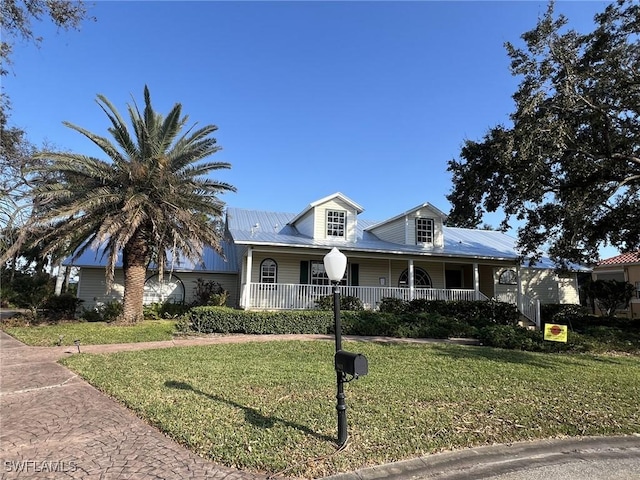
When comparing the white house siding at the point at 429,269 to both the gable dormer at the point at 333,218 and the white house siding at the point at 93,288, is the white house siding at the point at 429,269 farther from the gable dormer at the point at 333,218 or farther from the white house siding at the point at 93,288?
the white house siding at the point at 93,288

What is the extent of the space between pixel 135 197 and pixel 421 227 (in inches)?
520

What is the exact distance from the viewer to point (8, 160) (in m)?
18.3

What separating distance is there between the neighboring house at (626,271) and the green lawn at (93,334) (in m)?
21.8

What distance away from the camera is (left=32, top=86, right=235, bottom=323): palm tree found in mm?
13281

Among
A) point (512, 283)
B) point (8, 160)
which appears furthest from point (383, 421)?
point (8, 160)

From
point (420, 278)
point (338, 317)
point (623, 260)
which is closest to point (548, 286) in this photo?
point (623, 260)

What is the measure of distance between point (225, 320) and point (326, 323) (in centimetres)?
349

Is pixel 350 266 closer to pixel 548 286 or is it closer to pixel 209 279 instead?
pixel 209 279

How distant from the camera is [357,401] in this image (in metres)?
5.88

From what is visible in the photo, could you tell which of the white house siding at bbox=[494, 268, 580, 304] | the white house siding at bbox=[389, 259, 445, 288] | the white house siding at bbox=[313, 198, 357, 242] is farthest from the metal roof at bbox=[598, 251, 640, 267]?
the white house siding at bbox=[313, 198, 357, 242]

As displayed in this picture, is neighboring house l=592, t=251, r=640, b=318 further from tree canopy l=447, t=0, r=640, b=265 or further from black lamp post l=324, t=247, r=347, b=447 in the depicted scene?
black lamp post l=324, t=247, r=347, b=447

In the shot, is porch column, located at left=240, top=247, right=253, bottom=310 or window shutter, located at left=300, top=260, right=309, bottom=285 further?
window shutter, located at left=300, top=260, right=309, bottom=285

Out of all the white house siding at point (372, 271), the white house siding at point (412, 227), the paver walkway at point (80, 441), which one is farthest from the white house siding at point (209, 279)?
the paver walkway at point (80, 441)

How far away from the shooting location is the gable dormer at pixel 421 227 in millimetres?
19906
